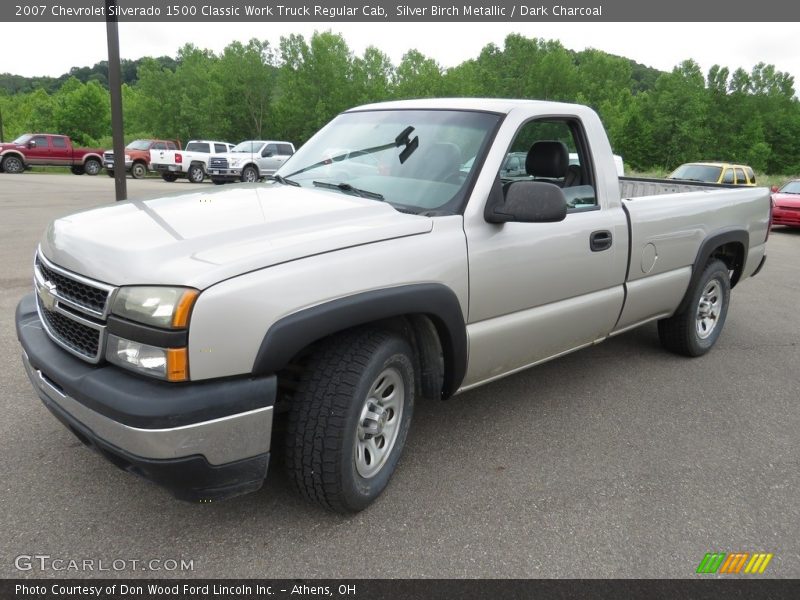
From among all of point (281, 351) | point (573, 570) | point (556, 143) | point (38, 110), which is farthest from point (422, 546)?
point (38, 110)

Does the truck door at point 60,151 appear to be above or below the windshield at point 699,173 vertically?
above

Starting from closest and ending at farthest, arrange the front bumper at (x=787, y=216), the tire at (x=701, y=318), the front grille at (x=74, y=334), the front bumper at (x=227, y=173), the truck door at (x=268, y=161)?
the front grille at (x=74, y=334) < the tire at (x=701, y=318) < the front bumper at (x=787, y=216) < the front bumper at (x=227, y=173) < the truck door at (x=268, y=161)

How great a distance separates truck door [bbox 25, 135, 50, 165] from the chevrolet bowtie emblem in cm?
3110

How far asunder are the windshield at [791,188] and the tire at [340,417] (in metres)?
16.4

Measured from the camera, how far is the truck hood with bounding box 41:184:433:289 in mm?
2277

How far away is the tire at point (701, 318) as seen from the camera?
493 cm

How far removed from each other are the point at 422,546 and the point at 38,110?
253 feet

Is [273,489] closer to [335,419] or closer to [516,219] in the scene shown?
[335,419]

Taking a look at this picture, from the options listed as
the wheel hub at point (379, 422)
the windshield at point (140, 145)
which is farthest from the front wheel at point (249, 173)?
the wheel hub at point (379, 422)

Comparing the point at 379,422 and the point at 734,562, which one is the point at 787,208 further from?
the point at 379,422

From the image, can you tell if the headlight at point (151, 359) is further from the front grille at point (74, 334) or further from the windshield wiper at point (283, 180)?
the windshield wiper at point (283, 180)

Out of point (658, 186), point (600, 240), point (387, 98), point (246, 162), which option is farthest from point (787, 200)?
point (387, 98)

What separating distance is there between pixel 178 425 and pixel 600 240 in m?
2.62

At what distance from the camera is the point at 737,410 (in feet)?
13.6
